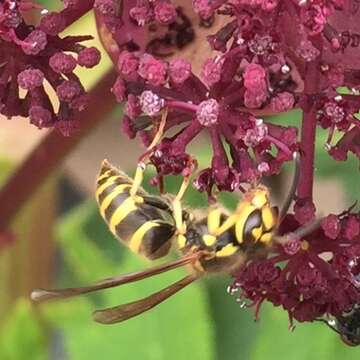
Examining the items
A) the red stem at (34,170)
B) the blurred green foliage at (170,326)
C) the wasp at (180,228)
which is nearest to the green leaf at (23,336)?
the blurred green foliage at (170,326)

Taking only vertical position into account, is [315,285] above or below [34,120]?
below

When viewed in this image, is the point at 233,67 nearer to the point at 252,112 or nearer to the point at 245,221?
the point at 252,112

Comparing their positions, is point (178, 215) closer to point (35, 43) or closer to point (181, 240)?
point (181, 240)

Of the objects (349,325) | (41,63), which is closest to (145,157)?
(41,63)

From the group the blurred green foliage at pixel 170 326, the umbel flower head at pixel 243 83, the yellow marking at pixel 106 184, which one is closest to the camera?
the umbel flower head at pixel 243 83

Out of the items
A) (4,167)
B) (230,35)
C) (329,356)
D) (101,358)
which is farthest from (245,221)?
(4,167)

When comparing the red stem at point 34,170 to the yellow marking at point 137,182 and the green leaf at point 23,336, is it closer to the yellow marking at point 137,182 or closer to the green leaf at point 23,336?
the green leaf at point 23,336
